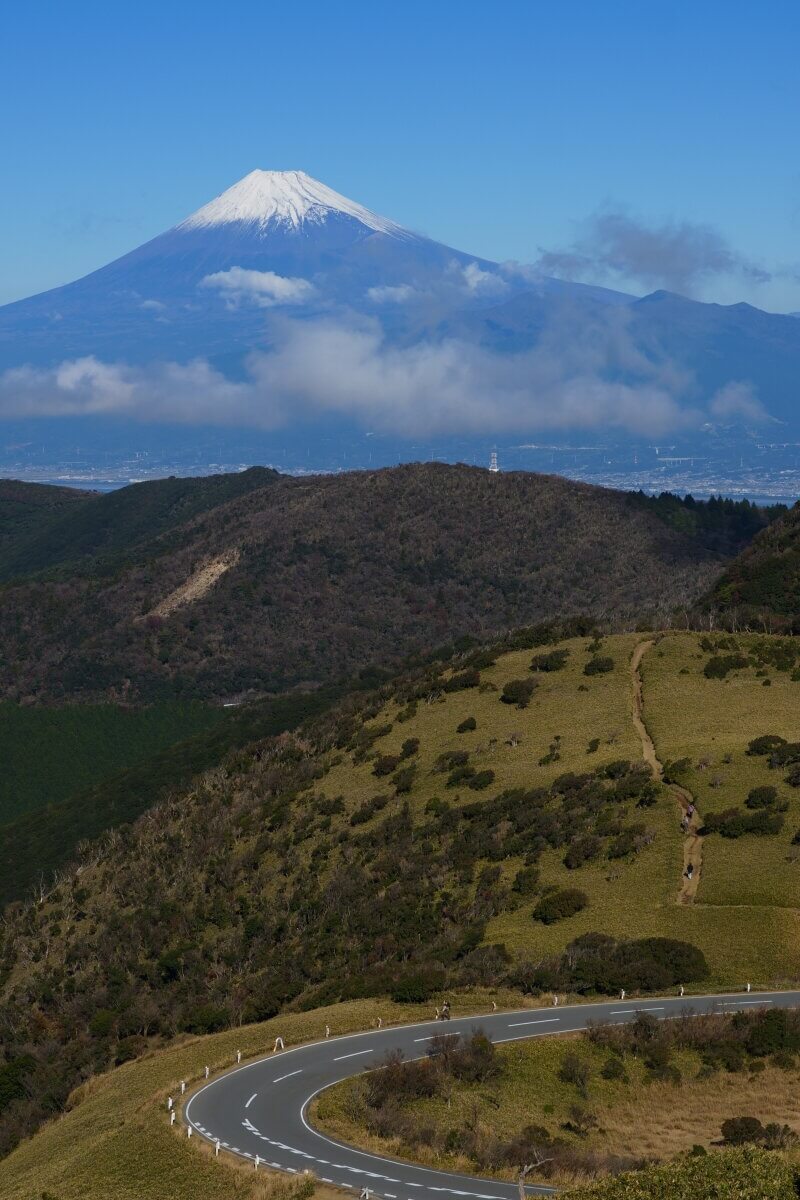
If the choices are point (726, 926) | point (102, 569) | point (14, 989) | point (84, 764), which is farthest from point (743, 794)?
point (102, 569)

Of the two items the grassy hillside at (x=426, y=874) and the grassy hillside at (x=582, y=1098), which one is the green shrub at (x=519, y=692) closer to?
the grassy hillside at (x=426, y=874)

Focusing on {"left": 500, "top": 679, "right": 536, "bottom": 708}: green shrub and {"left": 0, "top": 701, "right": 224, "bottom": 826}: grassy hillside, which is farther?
{"left": 0, "top": 701, "right": 224, "bottom": 826}: grassy hillside

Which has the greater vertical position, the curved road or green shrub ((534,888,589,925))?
green shrub ((534,888,589,925))

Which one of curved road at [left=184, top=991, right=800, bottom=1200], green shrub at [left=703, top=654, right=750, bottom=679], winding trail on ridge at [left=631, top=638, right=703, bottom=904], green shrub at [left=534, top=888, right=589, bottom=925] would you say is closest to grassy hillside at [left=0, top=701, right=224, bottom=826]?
winding trail on ridge at [left=631, top=638, right=703, bottom=904]

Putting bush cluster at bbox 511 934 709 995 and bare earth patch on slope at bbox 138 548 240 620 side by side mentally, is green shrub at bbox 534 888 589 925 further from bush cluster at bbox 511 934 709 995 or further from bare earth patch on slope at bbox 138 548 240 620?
bare earth patch on slope at bbox 138 548 240 620

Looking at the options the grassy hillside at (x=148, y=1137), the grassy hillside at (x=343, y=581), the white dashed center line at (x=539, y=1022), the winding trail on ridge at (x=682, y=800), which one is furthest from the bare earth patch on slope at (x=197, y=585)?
the white dashed center line at (x=539, y=1022)

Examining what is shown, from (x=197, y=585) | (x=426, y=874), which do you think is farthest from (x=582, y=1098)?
(x=197, y=585)

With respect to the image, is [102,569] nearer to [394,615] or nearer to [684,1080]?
[394,615]
